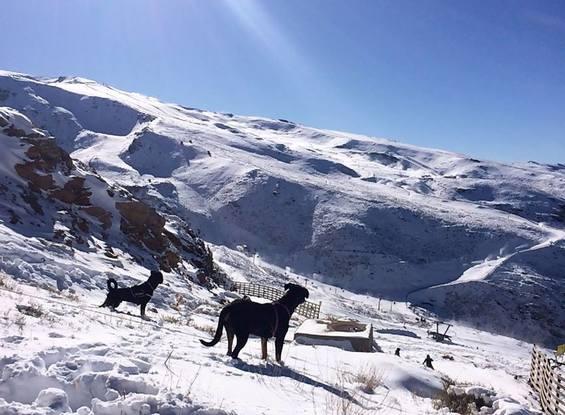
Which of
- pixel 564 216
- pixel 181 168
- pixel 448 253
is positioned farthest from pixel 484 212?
pixel 181 168

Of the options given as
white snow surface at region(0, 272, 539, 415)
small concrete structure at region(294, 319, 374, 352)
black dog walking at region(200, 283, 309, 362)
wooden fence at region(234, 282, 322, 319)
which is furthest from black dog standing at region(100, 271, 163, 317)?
wooden fence at region(234, 282, 322, 319)

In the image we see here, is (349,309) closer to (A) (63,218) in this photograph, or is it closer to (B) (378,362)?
(A) (63,218)

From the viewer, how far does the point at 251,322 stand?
25.1ft

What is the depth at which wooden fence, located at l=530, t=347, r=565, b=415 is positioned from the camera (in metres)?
10.2

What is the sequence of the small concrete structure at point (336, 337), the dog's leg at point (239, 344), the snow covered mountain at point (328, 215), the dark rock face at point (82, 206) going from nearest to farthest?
the dog's leg at point (239, 344)
the small concrete structure at point (336, 337)
the dark rock face at point (82, 206)
the snow covered mountain at point (328, 215)

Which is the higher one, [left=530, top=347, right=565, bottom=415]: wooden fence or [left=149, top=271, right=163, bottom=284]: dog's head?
[left=149, top=271, right=163, bottom=284]: dog's head

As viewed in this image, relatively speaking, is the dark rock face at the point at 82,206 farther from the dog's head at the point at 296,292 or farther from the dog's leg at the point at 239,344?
the dog's leg at the point at 239,344

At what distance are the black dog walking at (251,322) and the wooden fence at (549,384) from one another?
591cm

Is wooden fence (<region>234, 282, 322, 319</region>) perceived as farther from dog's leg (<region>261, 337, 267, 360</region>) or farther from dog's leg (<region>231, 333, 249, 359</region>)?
dog's leg (<region>231, 333, 249, 359</region>)

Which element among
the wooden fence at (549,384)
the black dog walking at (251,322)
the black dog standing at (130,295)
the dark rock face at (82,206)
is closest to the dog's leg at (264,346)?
the black dog walking at (251,322)

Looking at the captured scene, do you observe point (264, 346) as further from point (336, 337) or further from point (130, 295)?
point (336, 337)

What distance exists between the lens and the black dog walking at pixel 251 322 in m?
7.54

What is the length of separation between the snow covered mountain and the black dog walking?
8.18 metres

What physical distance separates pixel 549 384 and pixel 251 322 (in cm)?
811
